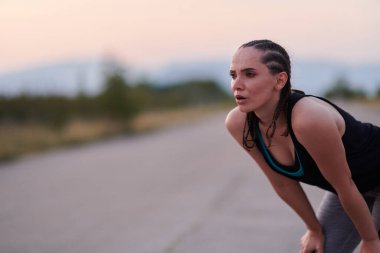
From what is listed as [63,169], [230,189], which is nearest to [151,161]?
[63,169]

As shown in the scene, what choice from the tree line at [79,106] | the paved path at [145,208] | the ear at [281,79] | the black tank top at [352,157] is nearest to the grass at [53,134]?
the tree line at [79,106]

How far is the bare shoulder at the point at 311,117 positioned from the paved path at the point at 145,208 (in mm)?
2318

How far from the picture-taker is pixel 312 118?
6.95 ft

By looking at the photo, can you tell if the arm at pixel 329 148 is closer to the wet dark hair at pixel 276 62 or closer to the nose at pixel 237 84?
the wet dark hair at pixel 276 62

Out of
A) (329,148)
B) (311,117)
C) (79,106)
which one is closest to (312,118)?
(311,117)

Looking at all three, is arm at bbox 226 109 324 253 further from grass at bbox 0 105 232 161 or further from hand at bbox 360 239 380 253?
grass at bbox 0 105 232 161

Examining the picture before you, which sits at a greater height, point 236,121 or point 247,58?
point 247,58

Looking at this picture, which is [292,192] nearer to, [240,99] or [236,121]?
[236,121]

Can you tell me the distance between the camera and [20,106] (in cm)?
2100

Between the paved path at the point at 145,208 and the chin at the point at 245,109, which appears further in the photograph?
the paved path at the point at 145,208

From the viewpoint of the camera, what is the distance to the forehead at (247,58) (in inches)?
86.5

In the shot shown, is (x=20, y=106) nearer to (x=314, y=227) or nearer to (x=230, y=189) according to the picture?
(x=230, y=189)

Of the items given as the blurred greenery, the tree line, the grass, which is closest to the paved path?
the grass

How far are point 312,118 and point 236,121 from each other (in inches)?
19.6
